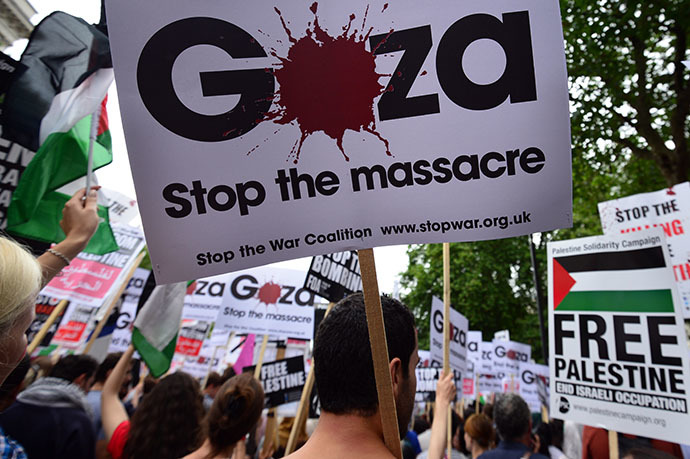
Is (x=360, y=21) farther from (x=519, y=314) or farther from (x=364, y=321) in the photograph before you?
(x=519, y=314)

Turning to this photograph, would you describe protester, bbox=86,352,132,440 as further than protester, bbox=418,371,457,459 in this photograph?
Yes

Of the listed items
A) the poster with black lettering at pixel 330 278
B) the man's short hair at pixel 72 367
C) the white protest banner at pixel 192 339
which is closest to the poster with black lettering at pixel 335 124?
the man's short hair at pixel 72 367

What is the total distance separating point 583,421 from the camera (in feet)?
13.4

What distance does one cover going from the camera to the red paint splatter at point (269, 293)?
8.52 metres

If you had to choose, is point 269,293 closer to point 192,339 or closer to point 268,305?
point 268,305

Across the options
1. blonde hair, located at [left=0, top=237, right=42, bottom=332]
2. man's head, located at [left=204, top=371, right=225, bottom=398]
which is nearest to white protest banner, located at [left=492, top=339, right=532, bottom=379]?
man's head, located at [left=204, top=371, right=225, bottom=398]

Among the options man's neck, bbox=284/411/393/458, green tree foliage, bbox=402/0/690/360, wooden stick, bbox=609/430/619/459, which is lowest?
wooden stick, bbox=609/430/619/459

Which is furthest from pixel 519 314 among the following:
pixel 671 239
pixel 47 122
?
pixel 47 122

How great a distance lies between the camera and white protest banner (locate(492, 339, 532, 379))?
13.9m

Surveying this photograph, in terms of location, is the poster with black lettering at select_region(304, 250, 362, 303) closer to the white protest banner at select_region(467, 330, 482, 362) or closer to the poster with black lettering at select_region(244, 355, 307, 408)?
the poster with black lettering at select_region(244, 355, 307, 408)

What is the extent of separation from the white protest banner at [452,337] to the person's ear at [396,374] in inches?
189

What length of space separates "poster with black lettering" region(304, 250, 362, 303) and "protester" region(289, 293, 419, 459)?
350 cm

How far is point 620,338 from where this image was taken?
4.08 metres

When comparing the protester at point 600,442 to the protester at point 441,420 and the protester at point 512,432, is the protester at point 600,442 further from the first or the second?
the protester at point 441,420
